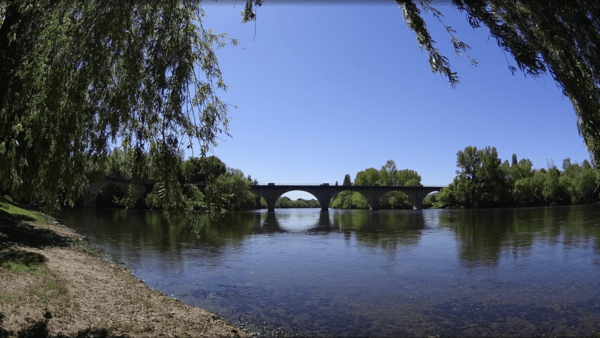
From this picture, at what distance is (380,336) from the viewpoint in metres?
8.89


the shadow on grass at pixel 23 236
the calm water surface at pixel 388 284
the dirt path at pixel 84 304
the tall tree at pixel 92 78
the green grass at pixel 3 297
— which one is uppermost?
the tall tree at pixel 92 78

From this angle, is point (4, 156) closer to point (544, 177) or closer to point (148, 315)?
point (148, 315)

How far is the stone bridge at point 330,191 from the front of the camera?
9488 centimetres

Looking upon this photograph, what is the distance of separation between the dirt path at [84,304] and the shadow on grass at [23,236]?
5.50 feet

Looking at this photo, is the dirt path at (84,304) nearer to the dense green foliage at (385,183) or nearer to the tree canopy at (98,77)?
the tree canopy at (98,77)

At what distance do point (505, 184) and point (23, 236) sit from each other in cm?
9922

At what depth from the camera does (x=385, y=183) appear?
417ft

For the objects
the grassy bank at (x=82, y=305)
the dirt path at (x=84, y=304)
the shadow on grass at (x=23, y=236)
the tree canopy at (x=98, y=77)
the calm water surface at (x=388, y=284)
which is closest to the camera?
the tree canopy at (x=98, y=77)

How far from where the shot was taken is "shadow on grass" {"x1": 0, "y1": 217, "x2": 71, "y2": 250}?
16.1 m

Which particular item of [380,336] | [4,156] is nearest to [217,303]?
[380,336]

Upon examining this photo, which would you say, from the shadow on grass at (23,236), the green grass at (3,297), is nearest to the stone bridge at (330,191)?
the shadow on grass at (23,236)

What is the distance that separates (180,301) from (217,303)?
1108 mm

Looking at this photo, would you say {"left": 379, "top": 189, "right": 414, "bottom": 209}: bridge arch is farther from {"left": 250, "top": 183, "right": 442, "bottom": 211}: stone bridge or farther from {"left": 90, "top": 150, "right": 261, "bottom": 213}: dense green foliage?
{"left": 90, "top": 150, "right": 261, "bottom": 213}: dense green foliage

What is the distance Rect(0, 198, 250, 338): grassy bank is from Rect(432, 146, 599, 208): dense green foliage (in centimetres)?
9422
